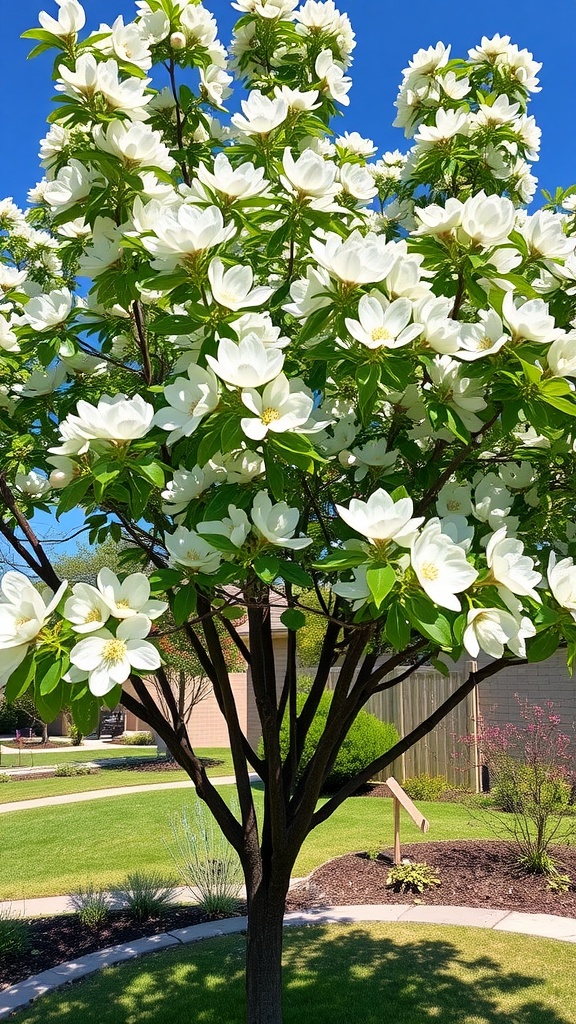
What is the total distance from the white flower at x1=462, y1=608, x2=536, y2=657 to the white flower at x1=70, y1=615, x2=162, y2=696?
2.30 feet

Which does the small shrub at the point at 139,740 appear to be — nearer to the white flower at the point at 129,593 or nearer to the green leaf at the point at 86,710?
the green leaf at the point at 86,710

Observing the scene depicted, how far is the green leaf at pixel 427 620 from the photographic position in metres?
1.67

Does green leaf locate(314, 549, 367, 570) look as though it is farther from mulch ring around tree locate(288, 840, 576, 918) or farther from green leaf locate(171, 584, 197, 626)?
mulch ring around tree locate(288, 840, 576, 918)

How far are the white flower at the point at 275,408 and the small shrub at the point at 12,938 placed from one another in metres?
4.96

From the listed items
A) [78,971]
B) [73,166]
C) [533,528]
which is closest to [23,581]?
[73,166]

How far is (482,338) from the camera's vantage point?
205cm

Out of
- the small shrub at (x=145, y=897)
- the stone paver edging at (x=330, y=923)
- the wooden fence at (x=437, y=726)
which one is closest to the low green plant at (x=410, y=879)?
the stone paver edging at (x=330, y=923)

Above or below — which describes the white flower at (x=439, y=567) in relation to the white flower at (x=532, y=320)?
below

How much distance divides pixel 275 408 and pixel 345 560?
1.28 ft

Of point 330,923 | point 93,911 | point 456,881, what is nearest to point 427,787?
point 456,881

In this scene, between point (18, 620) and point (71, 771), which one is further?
point (71, 771)

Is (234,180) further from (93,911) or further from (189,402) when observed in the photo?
(93,911)

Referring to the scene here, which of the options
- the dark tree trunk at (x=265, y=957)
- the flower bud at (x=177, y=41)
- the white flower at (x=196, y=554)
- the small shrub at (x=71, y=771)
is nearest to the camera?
the white flower at (x=196, y=554)

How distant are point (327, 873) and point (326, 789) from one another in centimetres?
455
